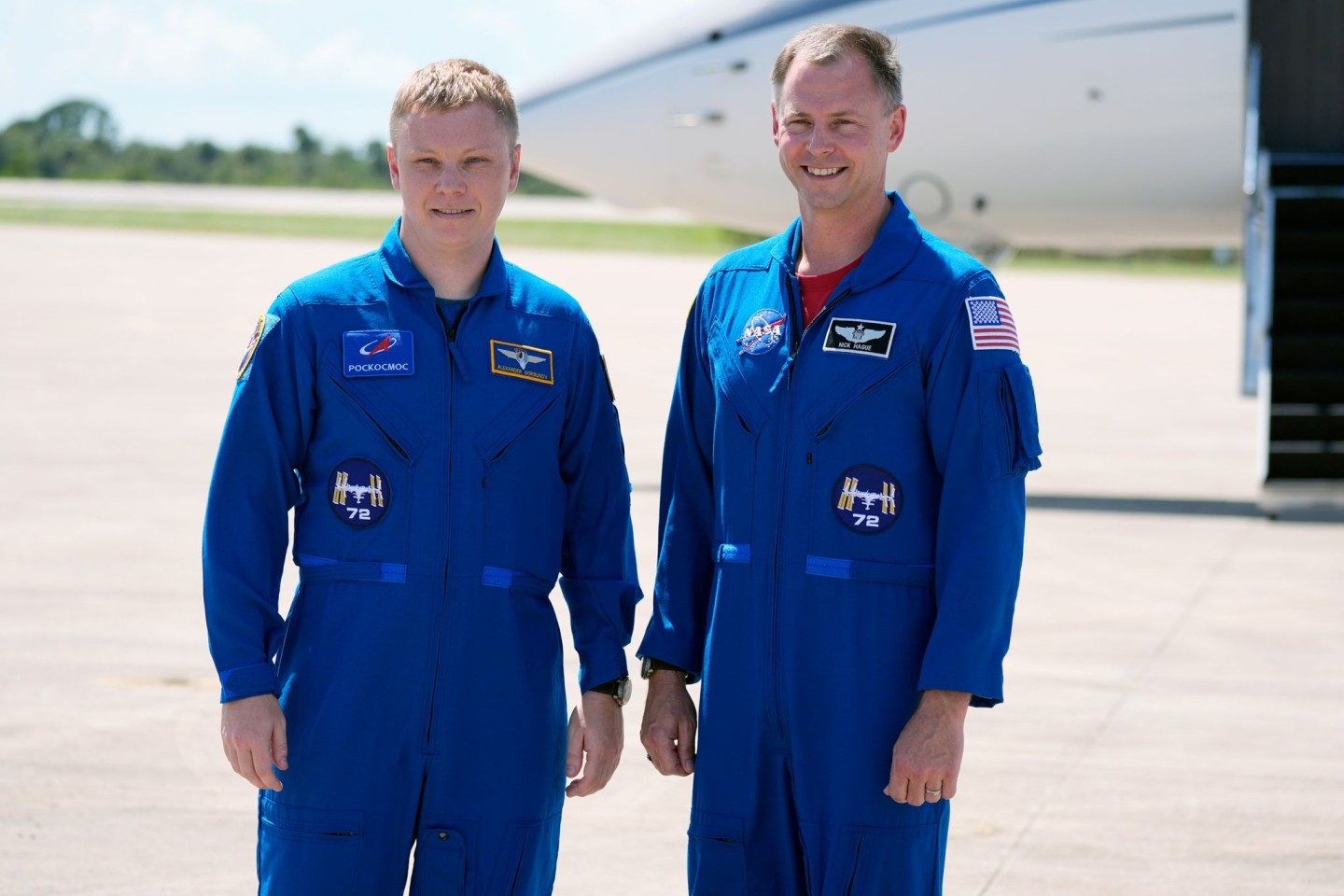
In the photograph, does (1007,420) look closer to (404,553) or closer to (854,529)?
(854,529)

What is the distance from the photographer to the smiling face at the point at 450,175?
3.32 metres

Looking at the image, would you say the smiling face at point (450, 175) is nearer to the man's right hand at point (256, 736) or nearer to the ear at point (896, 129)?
the ear at point (896, 129)

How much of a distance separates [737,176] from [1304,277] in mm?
3902

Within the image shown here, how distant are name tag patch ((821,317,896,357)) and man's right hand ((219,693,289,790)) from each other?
1.28 meters

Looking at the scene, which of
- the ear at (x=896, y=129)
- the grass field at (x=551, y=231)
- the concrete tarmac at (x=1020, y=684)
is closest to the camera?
the ear at (x=896, y=129)

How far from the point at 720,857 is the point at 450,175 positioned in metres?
1.45

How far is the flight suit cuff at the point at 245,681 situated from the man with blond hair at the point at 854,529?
2.87ft

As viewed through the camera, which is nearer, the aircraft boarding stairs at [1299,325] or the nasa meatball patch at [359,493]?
the nasa meatball patch at [359,493]

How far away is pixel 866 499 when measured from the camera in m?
3.30

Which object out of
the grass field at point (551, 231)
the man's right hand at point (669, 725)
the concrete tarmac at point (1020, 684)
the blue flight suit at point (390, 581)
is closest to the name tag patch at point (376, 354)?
the blue flight suit at point (390, 581)

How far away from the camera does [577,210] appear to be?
2904 inches

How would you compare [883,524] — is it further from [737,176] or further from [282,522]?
[737,176]

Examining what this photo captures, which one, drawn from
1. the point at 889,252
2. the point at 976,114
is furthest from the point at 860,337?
the point at 976,114

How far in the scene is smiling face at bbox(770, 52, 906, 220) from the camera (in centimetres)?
333
